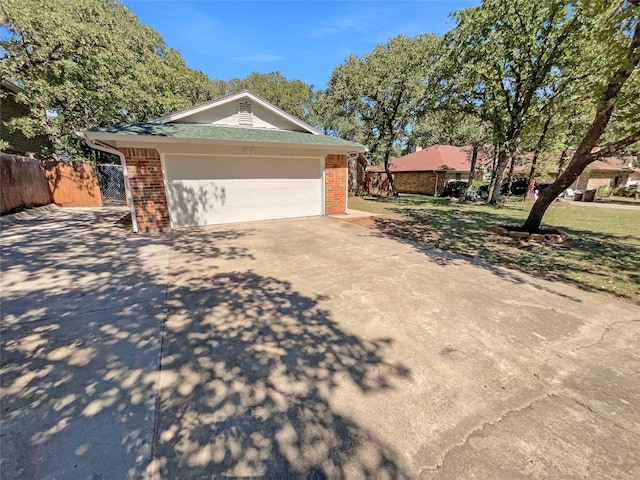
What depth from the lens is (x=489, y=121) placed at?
13.7m

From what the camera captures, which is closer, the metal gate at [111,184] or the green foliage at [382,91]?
the metal gate at [111,184]

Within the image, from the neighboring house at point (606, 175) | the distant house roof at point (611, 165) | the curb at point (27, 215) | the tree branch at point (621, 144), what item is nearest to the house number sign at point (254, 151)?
the curb at point (27, 215)

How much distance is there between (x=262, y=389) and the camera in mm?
2205

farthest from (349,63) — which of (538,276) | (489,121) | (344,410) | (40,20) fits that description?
(344,410)

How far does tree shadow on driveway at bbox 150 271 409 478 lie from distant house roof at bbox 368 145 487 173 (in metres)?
22.8

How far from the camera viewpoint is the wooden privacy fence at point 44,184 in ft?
29.7

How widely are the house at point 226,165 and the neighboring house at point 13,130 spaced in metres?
8.72

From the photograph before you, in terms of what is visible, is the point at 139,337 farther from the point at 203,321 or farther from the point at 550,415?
the point at 550,415

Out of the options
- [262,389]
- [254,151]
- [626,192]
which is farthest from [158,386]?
[626,192]

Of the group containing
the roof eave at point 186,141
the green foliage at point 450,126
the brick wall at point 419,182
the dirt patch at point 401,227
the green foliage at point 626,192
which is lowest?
the dirt patch at point 401,227

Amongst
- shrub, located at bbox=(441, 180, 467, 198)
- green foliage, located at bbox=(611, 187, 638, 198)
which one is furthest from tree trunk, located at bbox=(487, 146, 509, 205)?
green foliage, located at bbox=(611, 187, 638, 198)

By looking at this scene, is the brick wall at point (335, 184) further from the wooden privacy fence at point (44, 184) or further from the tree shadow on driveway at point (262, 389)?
the wooden privacy fence at point (44, 184)

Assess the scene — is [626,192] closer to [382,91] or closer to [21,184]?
[382,91]

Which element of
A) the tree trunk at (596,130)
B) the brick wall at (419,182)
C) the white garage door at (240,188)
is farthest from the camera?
the brick wall at (419,182)
